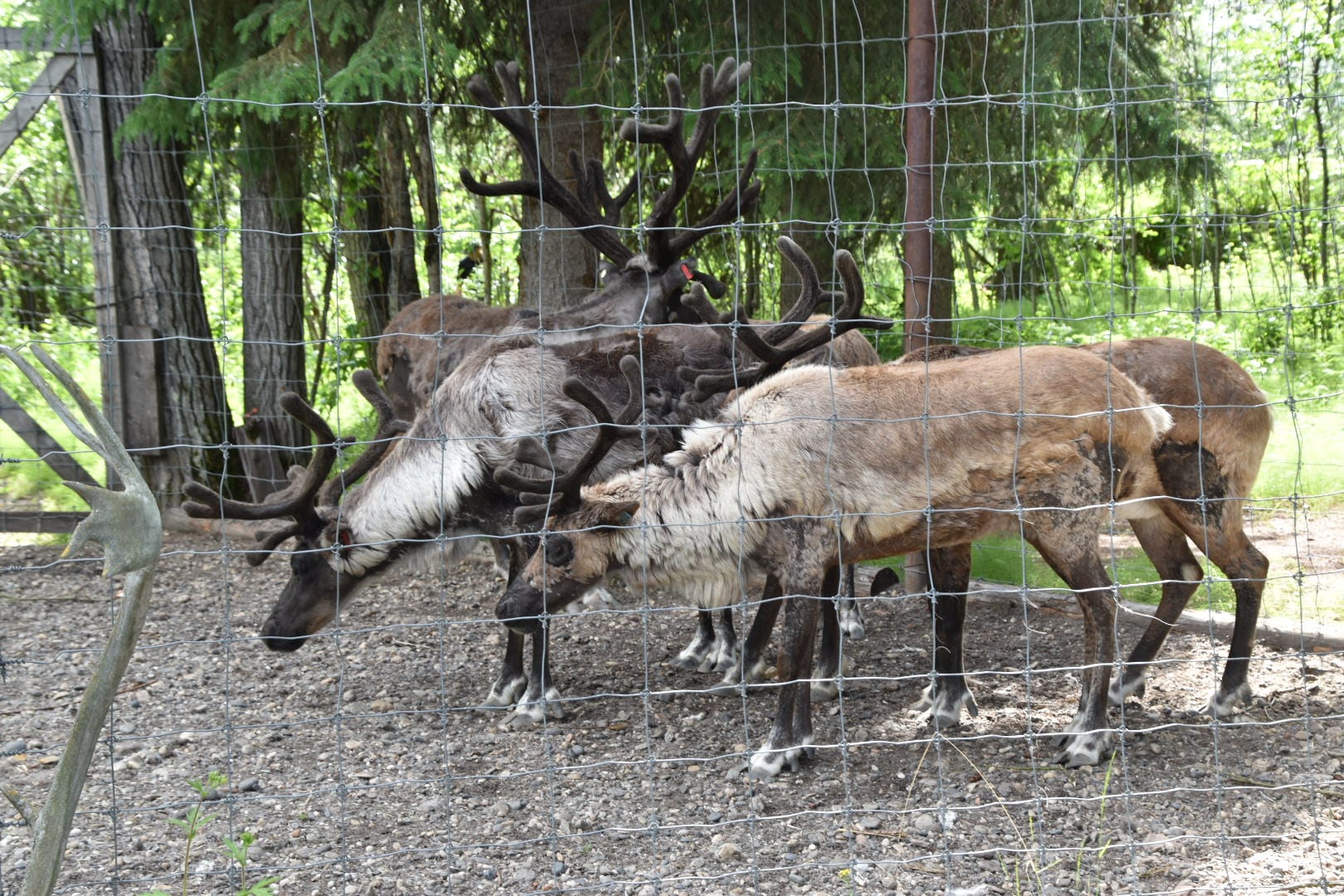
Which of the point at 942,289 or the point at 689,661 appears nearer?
the point at 689,661

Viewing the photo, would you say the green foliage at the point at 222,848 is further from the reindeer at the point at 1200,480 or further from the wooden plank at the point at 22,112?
the wooden plank at the point at 22,112

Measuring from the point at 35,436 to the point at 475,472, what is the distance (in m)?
4.42

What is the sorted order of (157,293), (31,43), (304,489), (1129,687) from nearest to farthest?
(1129,687) < (304,489) < (31,43) < (157,293)

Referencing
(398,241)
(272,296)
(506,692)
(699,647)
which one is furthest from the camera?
(398,241)

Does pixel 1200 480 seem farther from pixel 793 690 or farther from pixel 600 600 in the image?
pixel 600 600

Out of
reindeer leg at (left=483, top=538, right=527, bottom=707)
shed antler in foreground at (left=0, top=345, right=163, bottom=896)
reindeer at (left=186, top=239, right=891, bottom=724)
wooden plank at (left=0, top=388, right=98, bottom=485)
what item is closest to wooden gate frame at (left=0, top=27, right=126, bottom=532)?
wooden plank at (left=0, top=388, right=98, bottom=485)

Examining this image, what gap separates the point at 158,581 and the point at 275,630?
8.28 ft

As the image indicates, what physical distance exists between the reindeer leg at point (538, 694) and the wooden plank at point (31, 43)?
16.7 feet

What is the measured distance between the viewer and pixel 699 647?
244 inches

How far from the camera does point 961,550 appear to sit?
17.1 feet

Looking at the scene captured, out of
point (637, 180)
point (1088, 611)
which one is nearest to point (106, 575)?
point (1088, 611)

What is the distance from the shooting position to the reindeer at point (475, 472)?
5484mm

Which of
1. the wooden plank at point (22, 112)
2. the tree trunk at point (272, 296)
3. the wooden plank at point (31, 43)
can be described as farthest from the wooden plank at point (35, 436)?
the wooden plank at point (31, 43)

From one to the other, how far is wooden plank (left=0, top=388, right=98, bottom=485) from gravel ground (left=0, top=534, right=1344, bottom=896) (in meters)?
2.08
